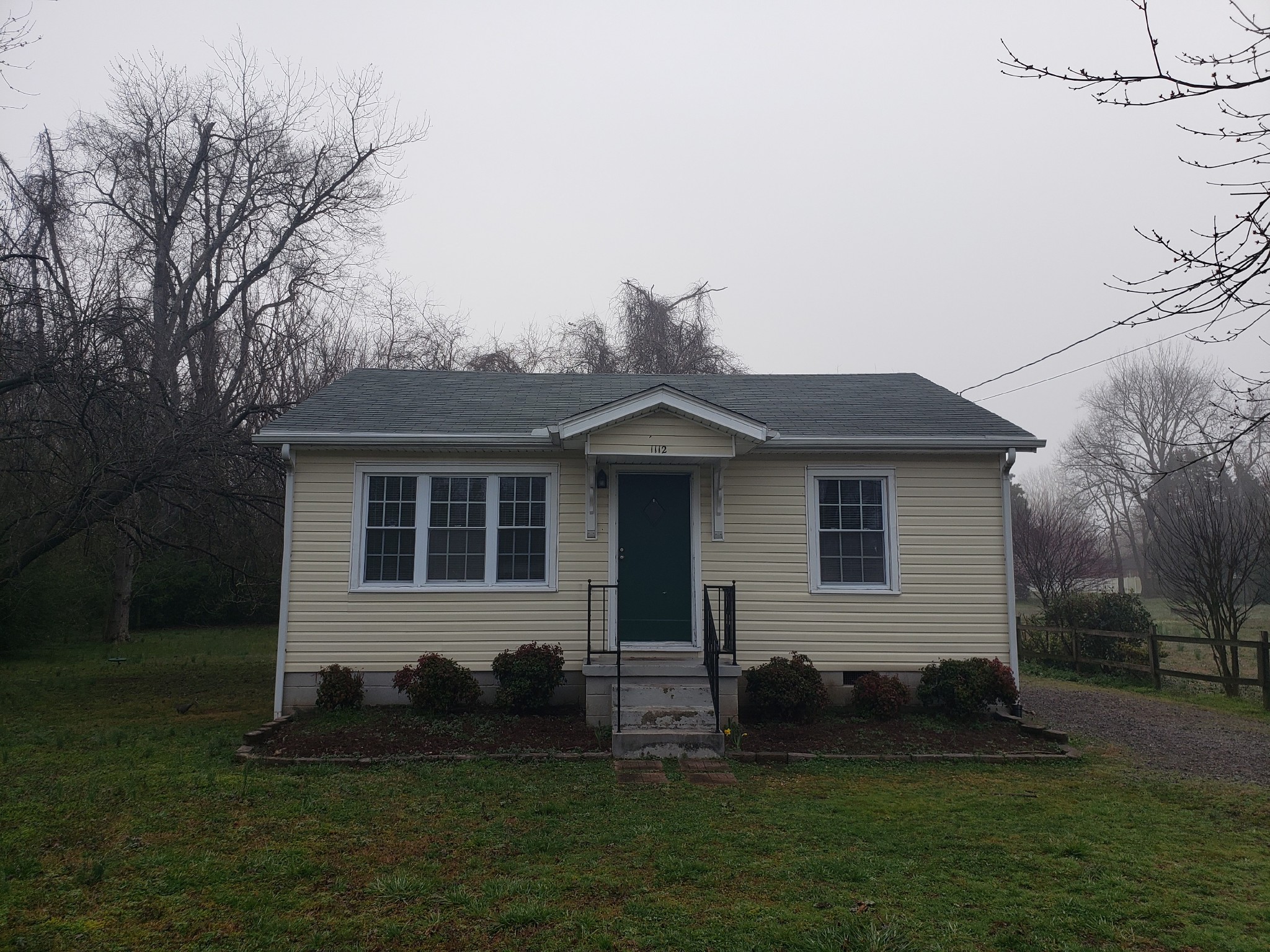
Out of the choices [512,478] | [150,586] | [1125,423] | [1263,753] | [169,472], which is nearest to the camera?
[1263,753]

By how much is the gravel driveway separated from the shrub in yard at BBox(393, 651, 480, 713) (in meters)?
6.94

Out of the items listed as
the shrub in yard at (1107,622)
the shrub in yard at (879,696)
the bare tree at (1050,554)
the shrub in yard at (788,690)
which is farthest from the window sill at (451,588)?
the bare tree at (1050,554)

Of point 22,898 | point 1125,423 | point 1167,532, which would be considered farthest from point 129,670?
point 1125,423

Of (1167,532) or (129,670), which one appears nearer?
(129,670)

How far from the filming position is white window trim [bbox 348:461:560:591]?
32.0 ft

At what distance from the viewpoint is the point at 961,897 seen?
4.56 metres

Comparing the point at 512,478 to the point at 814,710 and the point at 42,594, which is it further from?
the point at 42,594

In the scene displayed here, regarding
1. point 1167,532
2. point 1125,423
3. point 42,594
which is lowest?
point 42,594

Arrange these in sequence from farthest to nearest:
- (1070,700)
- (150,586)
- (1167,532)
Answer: (150,586)
(1167,532)
(1070,700)

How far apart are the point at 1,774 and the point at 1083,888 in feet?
27.6

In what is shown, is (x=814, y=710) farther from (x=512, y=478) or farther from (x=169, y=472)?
(x=169, y=472)

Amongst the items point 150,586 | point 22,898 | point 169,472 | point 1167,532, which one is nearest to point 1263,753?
point 1167,532

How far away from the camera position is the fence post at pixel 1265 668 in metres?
12.1

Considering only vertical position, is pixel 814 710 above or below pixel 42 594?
below
